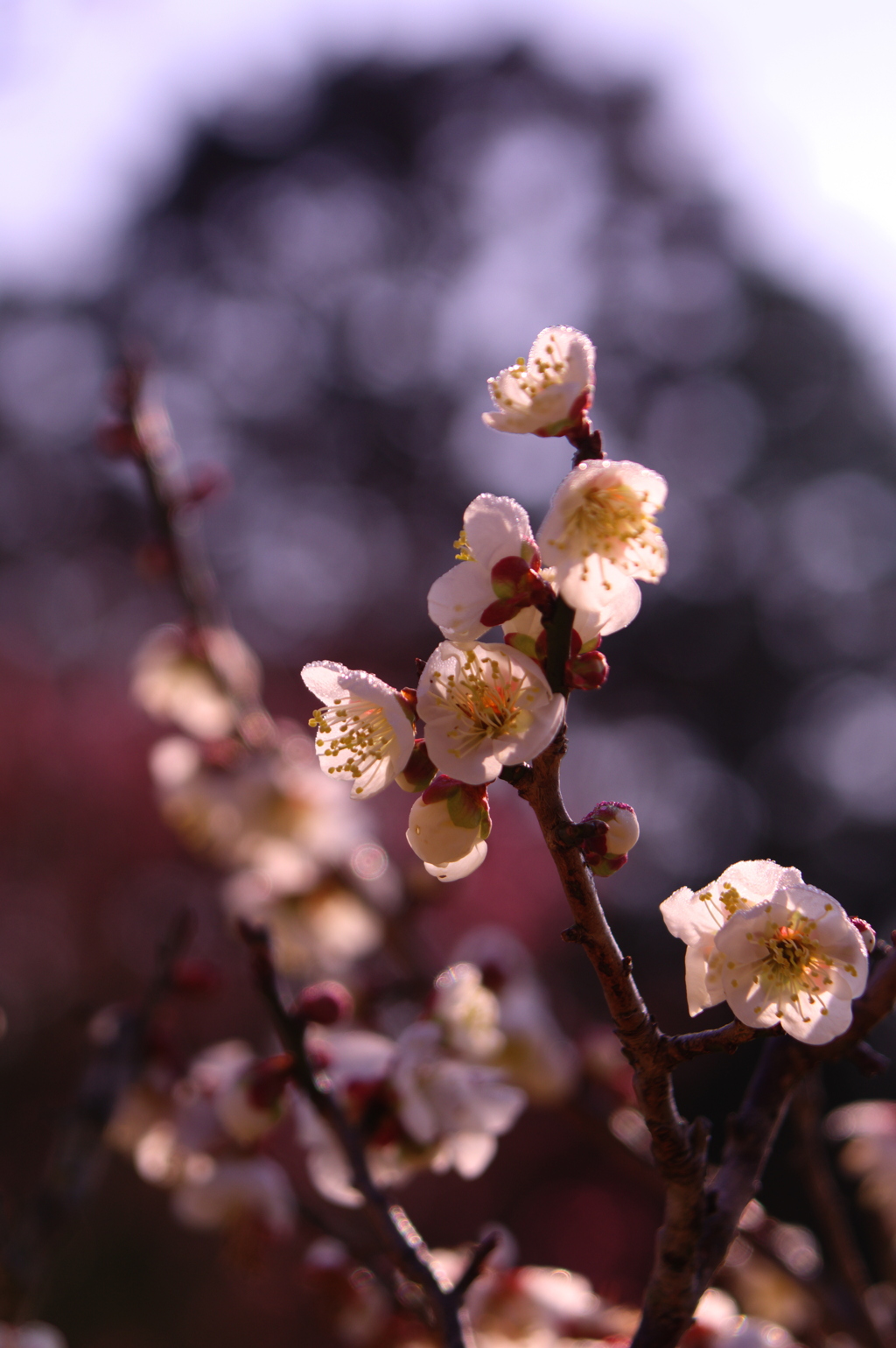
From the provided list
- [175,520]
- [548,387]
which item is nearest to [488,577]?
[548,387]

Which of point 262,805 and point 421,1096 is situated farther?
point 262,805

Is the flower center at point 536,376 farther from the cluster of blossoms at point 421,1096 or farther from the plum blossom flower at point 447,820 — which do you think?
the cluster of blossoms at point 421,1096

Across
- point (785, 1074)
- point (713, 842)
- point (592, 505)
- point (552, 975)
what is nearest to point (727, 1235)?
point (785, 1074)

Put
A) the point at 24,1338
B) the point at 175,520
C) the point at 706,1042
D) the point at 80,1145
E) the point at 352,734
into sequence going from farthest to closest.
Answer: the point at 175,520 < the point at 80,1145 < the point at 24,1338 < the point at 352,734 < the point at 706,1042

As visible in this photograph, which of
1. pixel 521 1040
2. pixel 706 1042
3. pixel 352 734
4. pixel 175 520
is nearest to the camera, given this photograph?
pixel 706 1042

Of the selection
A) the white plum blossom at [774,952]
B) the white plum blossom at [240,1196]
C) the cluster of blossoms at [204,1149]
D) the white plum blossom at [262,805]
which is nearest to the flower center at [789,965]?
the white plum blossom at [774,952]

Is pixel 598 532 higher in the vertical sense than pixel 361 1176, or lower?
higher

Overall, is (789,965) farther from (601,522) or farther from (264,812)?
(264,812)
